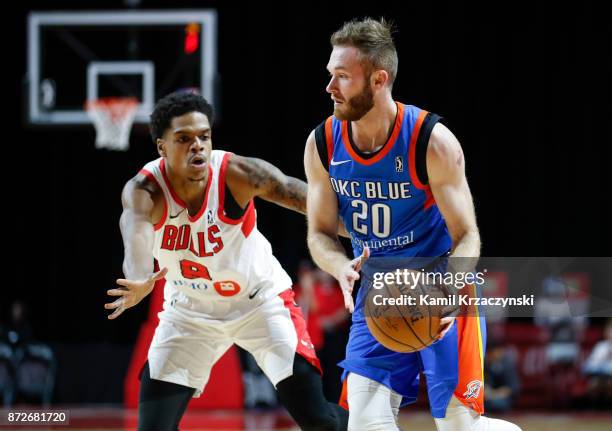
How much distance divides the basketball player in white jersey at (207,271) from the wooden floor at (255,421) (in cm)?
442

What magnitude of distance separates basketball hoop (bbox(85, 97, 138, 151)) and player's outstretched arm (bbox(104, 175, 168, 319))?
20.6 ft

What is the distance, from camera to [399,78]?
13.6 metres

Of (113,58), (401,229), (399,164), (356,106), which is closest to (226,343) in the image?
(401,229)

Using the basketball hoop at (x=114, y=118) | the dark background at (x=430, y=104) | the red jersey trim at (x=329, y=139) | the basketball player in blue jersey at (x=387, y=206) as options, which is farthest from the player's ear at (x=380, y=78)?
the dark background at (x=430, y=104)

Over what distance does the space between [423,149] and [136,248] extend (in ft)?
4.87

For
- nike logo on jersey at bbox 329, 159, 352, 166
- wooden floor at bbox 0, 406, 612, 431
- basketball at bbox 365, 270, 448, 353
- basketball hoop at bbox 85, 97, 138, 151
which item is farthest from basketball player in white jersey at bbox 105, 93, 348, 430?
basketball hoop at bbox 85, 97, 138, 151

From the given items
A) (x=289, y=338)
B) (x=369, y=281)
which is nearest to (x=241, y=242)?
(x=289, y=338)

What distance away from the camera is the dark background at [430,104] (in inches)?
541

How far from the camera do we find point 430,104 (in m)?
13.6

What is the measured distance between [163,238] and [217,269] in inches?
13.5

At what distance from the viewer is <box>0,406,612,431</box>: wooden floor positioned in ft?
30.3

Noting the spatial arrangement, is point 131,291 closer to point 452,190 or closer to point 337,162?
point 337,162

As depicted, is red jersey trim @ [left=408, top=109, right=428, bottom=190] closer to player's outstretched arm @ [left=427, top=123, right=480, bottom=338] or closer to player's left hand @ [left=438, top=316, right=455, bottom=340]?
player's outstretched arm @ [left=427, top=123, right=480, bottom=338]

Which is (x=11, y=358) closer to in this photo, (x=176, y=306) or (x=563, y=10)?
(x=176, y=306)
